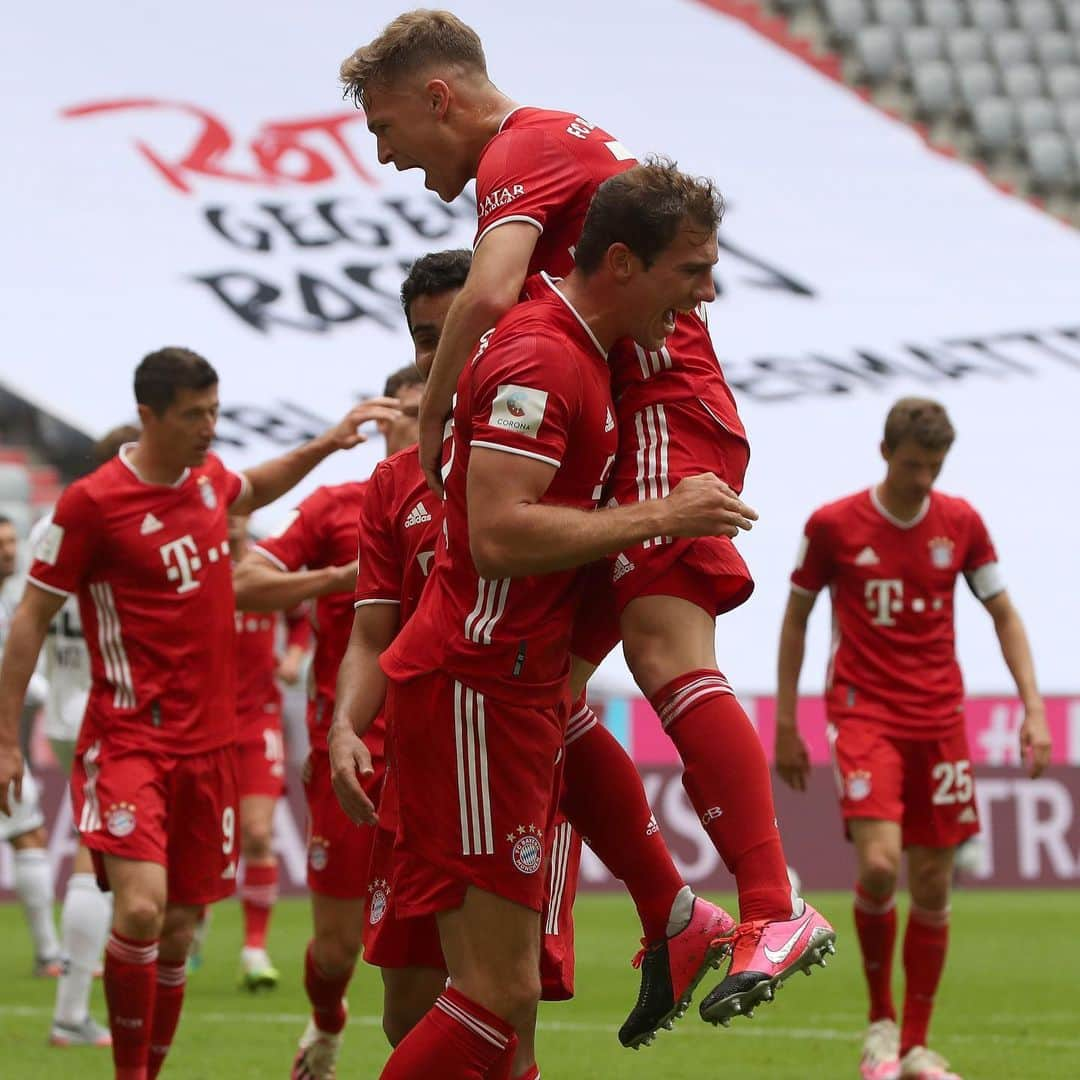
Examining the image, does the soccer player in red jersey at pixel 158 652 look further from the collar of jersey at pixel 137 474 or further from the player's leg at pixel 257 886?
the player's leg at pixel 257 886

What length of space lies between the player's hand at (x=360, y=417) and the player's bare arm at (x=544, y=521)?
1.79 m

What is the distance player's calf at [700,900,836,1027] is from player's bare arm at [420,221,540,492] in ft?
3.83

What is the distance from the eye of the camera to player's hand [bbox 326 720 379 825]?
4.32m

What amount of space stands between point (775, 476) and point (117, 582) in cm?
1506

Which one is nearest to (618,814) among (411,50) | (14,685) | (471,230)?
(411,50)

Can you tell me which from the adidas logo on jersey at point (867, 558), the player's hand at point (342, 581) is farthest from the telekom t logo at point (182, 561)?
the adidas logo on jersey at point (867, 558)

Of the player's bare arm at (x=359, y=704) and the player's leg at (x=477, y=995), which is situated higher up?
the player's bare arm at (x=359, y=704)

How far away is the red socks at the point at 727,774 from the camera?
4062mm

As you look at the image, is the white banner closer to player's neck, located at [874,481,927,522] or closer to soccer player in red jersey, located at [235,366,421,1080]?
player's neck, located at [874,481,927,522]

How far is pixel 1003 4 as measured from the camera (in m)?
23.3

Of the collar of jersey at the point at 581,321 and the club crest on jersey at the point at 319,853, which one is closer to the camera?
the collar of jersey at the point at 581,321

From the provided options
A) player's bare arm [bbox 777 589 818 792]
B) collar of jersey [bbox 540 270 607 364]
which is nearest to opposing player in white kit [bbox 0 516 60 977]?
player's bare arm [bbox 777 589 818 792]

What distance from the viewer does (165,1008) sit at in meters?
6.18

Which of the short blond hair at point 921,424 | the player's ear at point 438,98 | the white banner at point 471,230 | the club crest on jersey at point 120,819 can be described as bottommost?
the club crest on jersey at point 120,819
